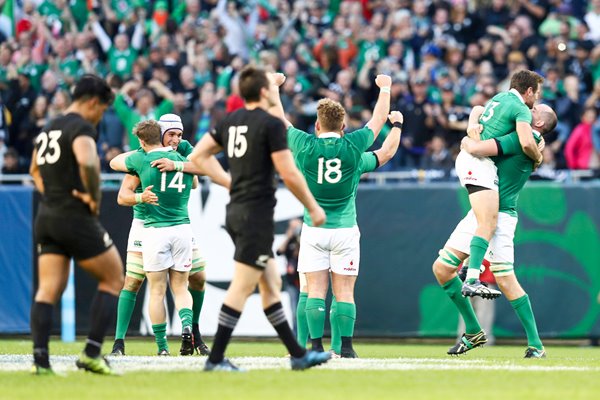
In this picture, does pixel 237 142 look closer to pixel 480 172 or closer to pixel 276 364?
pixel 276 364

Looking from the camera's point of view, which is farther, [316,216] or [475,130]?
[475,130]

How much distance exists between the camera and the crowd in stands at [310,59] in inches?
811

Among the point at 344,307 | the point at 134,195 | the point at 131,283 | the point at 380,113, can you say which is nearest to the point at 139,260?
the point at 131,283

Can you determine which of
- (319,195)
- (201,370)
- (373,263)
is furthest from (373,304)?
(201,370)

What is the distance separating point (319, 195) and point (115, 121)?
10.3 metres

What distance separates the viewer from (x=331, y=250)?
11641mm

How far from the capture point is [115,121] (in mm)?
21219

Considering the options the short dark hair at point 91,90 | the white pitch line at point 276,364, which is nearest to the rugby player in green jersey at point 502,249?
the white pitch line at point 276,364

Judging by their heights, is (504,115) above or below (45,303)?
above

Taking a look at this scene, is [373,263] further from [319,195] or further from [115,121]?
[319,195]

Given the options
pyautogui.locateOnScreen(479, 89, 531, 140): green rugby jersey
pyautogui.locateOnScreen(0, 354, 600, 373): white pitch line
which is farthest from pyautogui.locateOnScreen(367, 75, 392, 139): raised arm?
pyautogui.locateOnScreen(0, 354, 600, 373): white pitch line

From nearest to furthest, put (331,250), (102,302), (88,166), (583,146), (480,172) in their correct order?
1. (88,166)
2. (102,302)
3. (331,250)
4. (480,172)
5. (583,146)

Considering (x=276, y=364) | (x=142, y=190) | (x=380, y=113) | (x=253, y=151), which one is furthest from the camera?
(x=142, y=190)

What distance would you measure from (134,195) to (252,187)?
3.52 metres
